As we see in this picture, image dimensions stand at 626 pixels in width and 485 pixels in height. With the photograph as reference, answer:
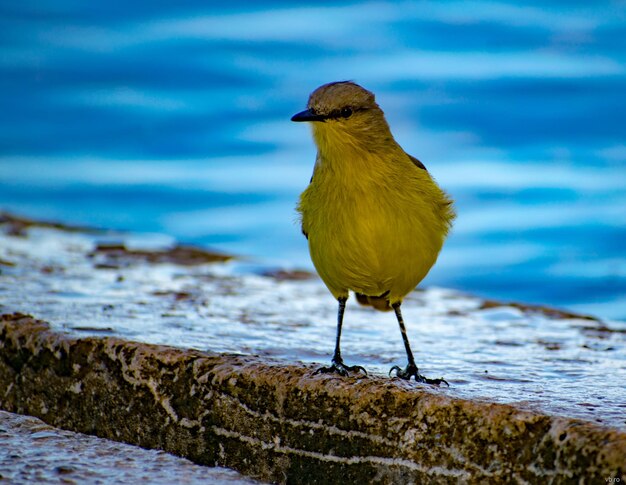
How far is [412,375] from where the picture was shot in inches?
142

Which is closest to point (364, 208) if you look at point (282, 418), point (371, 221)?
point (371, 221)

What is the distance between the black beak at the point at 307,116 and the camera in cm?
370

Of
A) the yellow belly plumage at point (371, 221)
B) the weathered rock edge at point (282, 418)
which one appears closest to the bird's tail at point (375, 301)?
the yellow belly plumage at point (371, 221)

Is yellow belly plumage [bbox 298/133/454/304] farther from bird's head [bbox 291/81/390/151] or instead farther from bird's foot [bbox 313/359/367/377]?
bird's foot [bbox 313/359/367/377]

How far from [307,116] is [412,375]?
3.34ft

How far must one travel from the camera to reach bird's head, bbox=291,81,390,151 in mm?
3789

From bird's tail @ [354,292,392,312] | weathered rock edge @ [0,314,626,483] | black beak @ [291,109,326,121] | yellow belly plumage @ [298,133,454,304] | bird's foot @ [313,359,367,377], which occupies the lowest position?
weathered rock edge @ [0,314,626,483]

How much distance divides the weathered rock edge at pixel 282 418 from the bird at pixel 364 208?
10.7 inches

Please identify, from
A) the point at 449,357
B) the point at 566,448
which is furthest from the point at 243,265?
the point at 566,448

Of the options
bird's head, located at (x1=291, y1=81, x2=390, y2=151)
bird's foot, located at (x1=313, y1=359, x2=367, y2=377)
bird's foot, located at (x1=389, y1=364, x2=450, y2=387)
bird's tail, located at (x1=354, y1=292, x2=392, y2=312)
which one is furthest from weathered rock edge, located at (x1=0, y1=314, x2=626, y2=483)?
bird's head, located at (x1=291, y1=81, x2=390, y2=151)

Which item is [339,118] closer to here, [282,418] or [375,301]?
[375,301]

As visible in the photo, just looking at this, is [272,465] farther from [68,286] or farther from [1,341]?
[68,286]

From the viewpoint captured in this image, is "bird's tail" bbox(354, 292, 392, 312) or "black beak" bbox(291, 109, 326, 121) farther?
"bird's tail" bbox(354, 292, 392, 312)

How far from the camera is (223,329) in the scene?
4.30 metres
